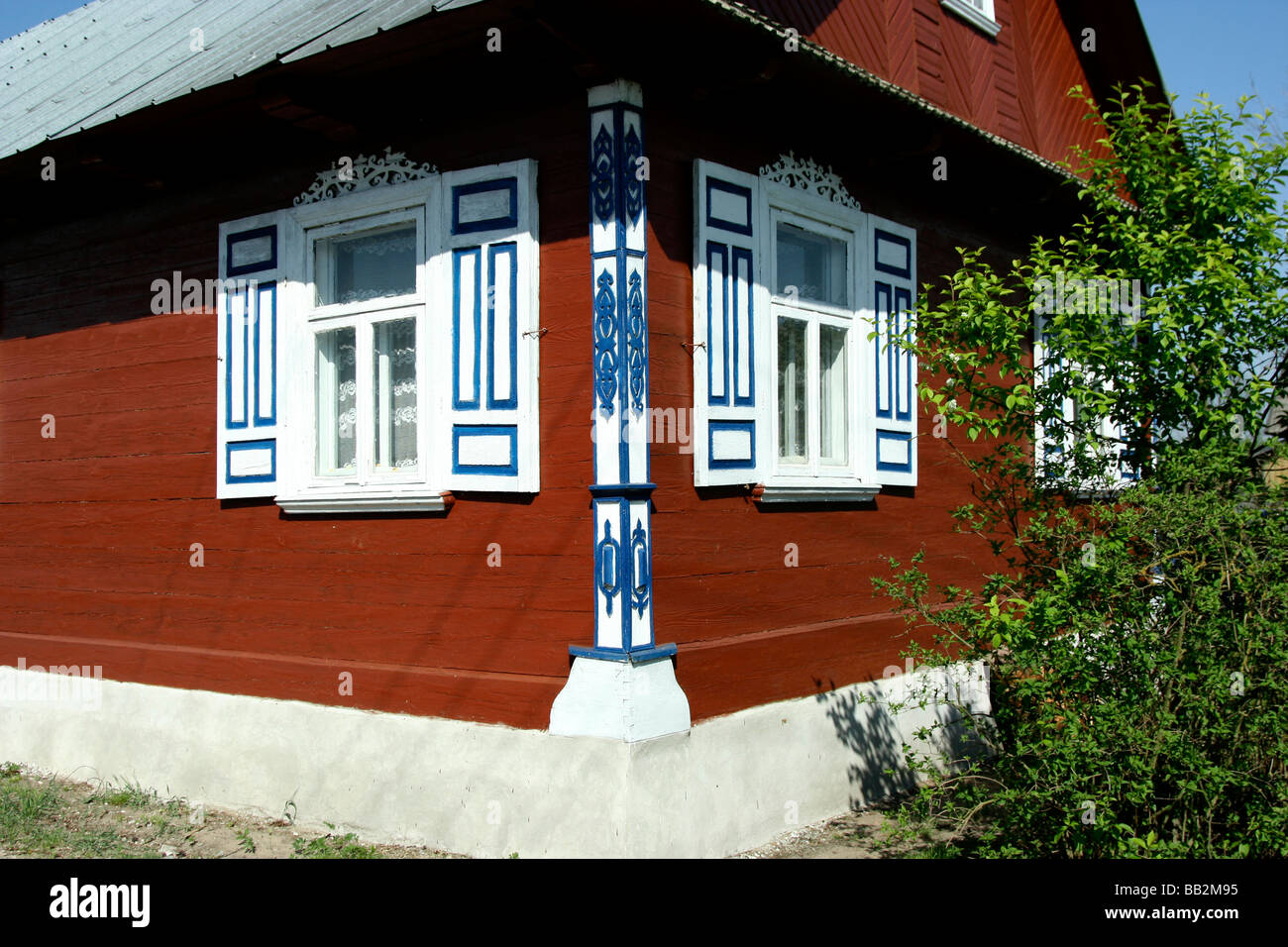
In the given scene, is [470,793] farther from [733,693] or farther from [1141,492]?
[1141,492]

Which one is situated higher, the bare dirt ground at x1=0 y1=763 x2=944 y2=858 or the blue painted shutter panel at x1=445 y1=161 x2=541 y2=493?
the blue painted shutter panel at x1=445 y1=161 x2=541 y2=493

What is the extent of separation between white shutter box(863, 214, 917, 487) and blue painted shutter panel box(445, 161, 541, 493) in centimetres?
226

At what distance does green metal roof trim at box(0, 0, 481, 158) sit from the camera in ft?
20.0

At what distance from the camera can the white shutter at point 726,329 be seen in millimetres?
5965

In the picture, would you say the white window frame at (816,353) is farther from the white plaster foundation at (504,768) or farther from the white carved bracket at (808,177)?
the white plaster foundation at (504,768)

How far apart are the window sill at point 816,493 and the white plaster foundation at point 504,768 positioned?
1062 millimetres

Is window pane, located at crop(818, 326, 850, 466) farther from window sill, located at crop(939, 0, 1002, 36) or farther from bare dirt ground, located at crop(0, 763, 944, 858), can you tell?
window sill, located at crop(939, 0, 1002, 36)

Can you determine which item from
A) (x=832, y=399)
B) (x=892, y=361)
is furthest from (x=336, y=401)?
(x=892, y=361)

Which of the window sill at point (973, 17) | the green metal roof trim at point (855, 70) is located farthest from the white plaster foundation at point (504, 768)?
the window sill at point (973, 17)

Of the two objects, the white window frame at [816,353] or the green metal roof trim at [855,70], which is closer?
the green metal roof trim at [855,70]

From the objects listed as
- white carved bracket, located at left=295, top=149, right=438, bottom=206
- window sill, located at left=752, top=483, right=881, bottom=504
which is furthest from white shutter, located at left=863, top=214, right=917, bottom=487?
white carved bracket, located at left=295, top=149, right=438, bottom=206

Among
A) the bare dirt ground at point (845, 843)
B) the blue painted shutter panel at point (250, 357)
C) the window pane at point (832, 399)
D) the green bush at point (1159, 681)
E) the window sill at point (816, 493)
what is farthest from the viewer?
the window pane at point (832, 399)

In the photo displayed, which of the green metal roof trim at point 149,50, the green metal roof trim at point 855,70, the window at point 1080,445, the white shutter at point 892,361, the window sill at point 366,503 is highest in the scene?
the green metal roof trim at point 149,50

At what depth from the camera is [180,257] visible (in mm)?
7551
